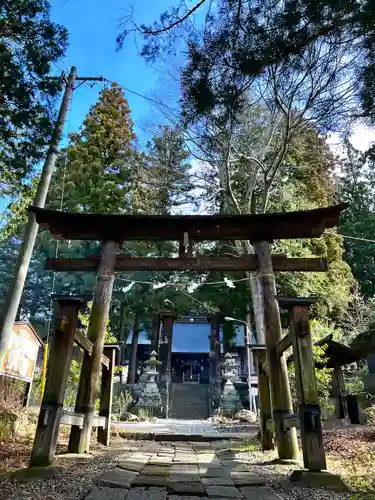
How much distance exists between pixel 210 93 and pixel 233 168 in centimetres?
1114

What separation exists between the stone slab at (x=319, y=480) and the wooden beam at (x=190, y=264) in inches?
122

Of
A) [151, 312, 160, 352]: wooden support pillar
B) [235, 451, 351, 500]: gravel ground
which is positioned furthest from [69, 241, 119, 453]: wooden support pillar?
[151, 312, 160, 352]: wooden support pillar

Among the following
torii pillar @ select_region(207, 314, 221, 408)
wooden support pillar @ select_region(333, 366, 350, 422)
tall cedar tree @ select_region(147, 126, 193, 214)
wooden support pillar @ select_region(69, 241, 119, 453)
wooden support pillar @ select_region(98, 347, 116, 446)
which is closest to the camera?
wooden support pillar @ select_region(69, 241, 119, 453)

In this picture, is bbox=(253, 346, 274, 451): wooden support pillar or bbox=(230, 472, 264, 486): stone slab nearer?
bbox=(230, 472, 264, 486): stone slab

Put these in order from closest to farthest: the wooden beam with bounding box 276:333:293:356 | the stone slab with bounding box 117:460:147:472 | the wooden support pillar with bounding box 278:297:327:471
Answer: the wooden support pillar with bounding box 278:297:327:471, the stone slab with bounding box 117:460:147:472, the wooden beam with bounding box 276:333:293:356

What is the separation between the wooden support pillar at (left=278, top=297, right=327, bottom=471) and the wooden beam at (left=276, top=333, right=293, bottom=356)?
0.24m

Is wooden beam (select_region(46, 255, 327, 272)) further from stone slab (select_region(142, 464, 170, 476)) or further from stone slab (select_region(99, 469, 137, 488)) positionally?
stone slab (select_region(99, 469, 137, 488))

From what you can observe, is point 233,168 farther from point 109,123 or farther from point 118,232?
point 118,232

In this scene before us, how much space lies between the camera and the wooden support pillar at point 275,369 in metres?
4.73

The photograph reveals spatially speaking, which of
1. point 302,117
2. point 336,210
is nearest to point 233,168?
point 302,117

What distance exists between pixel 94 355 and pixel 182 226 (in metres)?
2.49

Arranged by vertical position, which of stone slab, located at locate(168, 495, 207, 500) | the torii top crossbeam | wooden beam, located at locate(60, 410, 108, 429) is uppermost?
the torii top crossbeam

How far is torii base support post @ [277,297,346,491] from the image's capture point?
11.5 ft

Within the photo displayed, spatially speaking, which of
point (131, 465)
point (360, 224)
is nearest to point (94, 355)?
point (131, 465)
